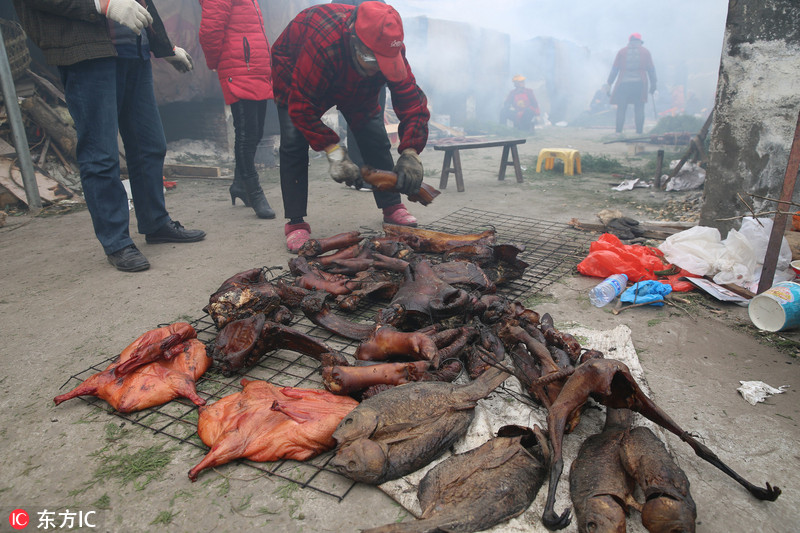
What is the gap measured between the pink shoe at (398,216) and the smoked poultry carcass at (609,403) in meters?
3.41

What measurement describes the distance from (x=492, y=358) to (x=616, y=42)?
4217 centimetres

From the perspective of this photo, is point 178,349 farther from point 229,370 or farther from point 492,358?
point 492,358

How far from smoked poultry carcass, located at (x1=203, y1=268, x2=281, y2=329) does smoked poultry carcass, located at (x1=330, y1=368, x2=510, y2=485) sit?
1176 millimetres

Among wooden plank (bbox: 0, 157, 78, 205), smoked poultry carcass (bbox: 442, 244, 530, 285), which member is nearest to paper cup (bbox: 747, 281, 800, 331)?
smoked poultry carcass (bbox: 442, 244, 530, 285)

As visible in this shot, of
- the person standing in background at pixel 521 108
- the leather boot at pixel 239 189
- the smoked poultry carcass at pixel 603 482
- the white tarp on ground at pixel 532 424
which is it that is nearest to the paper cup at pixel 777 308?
the white tarp on ground at pixel 532 424

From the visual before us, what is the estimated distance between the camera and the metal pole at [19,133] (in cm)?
573

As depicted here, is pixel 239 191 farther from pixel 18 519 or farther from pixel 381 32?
pixel 18 519

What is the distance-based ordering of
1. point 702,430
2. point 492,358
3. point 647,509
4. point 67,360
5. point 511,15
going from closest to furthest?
point 647,509
point 702,430
point 492,358
point 67,360
point 511,15

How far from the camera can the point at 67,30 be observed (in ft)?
12.1

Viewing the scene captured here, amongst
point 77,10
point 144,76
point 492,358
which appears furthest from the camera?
point 144,76

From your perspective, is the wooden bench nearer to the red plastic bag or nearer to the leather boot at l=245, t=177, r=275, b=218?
the leather boot at l=245, t=177, r=275, b=218

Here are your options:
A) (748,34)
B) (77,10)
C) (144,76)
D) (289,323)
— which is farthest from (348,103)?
(748,34)

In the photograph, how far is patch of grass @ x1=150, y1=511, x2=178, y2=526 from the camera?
1.71 m

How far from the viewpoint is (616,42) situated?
3666 cm
